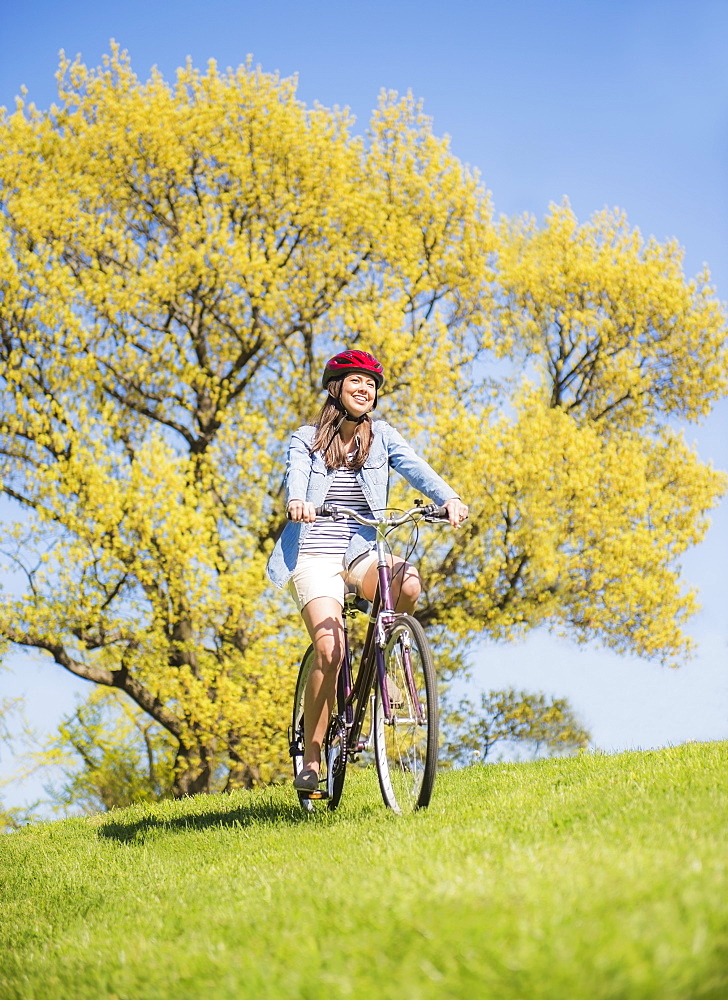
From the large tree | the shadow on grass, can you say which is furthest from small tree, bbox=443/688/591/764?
the shadow on grass

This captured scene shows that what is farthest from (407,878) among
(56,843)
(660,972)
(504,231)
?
(504,231)

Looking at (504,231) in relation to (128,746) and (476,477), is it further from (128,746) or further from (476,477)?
(128,746)

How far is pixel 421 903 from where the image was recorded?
8.80 feet

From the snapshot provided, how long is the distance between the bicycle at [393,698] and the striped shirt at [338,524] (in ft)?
0.95

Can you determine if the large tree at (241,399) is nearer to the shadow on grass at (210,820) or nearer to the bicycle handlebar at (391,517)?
the shadow on grass at (210,820)

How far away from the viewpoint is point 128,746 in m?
16.1

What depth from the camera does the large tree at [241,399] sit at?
1284 centimetres

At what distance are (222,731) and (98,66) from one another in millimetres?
11059

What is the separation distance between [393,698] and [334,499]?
4.30 feet

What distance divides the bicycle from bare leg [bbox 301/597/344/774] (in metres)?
0.10

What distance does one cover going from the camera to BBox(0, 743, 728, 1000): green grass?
213 cm

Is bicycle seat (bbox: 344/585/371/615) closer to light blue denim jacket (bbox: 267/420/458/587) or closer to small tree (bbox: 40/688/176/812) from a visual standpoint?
light blue denim jacket (bbox: 267/420/458/587)

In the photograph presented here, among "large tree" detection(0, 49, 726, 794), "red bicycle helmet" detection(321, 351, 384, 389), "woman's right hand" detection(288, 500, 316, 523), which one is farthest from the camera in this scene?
"large tree" detection(0, 49, 726, 794)

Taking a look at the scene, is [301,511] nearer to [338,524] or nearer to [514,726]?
[338,524]
